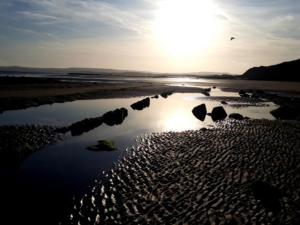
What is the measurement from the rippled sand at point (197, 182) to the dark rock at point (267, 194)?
11.0 inches

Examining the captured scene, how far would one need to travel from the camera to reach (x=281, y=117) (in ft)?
149

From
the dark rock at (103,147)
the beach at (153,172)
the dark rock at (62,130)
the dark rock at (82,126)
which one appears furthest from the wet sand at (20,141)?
the dark rock at (103,147)

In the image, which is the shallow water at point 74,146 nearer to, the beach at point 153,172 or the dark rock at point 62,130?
the beach at point 153,172

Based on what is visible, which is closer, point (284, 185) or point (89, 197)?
point (89, 197)

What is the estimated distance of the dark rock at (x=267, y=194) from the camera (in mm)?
16375

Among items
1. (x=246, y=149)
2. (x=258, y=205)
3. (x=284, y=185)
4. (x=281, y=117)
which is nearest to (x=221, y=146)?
(x=246, y=149)

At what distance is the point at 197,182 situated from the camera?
19453 millimetres

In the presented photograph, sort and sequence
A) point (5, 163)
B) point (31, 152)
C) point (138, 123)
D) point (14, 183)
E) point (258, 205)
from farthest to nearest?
point (138, 123), point (31, 152), point (5, 163), point (14, 183), point (258, 205)

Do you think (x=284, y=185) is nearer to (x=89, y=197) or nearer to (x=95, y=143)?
(x=89, y=197)

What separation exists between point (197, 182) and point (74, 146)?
499 inches

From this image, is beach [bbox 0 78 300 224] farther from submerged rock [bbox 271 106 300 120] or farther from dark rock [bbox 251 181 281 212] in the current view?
submerged rock [bbox 271 106 300 120]

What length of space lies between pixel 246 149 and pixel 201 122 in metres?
15.3

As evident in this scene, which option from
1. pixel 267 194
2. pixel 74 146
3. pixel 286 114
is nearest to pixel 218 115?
pixel 286 114

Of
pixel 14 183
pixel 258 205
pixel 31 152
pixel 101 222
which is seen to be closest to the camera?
pixel 101 222
